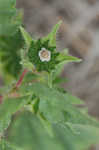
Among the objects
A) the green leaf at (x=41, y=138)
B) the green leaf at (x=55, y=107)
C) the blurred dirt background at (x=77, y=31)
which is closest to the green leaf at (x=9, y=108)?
the green leaf at (x=55, y=107)

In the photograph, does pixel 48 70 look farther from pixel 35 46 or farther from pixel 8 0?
pixel 8 0

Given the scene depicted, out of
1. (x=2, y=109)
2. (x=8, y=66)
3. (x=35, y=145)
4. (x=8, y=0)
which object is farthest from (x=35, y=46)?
(x=35, y=145)

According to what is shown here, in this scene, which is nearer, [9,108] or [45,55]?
[45,55]

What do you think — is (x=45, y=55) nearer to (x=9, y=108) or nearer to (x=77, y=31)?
(x=9, y=108)

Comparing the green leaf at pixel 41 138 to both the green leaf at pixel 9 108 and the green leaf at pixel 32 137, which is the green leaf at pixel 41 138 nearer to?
the green leaf at pixel 32 137

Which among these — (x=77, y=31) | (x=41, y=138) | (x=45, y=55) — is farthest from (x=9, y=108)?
(x=77, y=31)

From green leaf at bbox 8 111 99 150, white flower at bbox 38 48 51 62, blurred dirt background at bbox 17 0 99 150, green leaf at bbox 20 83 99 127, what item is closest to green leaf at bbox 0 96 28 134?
green leaf at bbox 20 83 99 127
